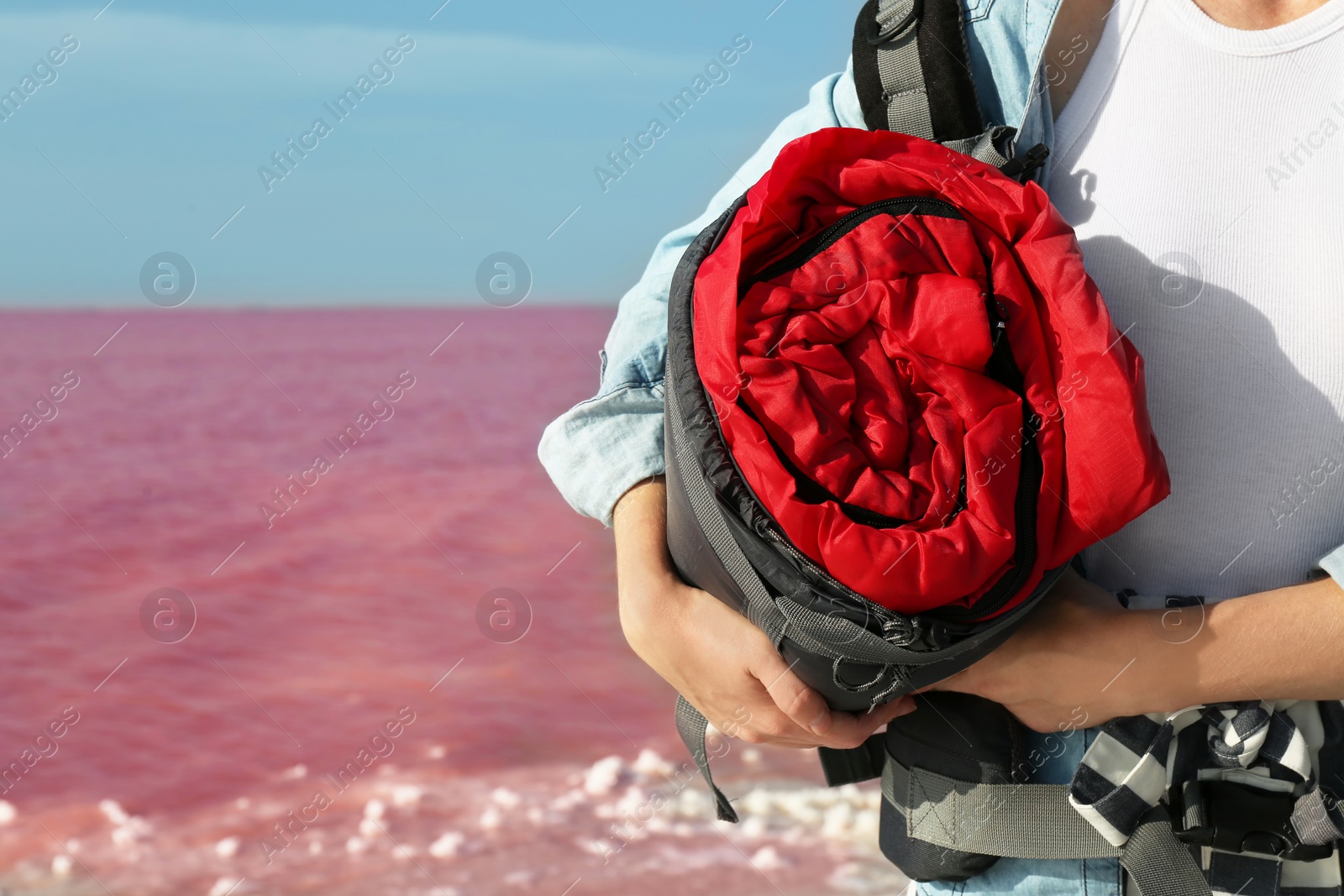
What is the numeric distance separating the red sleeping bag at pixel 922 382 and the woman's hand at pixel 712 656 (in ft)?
0.59

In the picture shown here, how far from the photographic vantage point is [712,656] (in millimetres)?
968

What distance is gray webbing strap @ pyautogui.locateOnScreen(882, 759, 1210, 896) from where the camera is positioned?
0.92 meters

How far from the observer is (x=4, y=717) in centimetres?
501

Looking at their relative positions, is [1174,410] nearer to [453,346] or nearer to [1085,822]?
[1085,822]

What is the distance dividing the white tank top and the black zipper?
168mm

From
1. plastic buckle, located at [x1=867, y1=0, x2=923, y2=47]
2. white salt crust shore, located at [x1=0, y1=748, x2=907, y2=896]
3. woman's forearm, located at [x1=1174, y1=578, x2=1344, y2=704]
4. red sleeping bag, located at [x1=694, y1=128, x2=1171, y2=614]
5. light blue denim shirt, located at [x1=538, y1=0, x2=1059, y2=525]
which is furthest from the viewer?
white salt crust shore, located at [x1=0, y1=748, x2=907, y2=896]

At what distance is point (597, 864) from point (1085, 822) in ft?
8.28

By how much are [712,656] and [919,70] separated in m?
0.61

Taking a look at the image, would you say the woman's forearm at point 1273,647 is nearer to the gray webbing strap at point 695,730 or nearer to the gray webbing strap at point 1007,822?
the gray webbing strap at point 1007,822

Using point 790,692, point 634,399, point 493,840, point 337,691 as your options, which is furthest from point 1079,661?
point 337,691

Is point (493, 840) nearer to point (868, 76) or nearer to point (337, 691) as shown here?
point (337, 691)

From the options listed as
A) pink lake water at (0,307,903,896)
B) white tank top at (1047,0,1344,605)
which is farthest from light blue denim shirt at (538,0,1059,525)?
pink lake water at (0,307,903,896)

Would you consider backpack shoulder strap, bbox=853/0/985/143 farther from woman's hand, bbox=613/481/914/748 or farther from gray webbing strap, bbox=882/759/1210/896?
gray webbing strap, bbox=882/759/1210/896

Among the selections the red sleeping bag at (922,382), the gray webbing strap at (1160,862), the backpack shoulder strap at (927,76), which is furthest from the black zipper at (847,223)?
the gray webbing strap at (1160,862)
